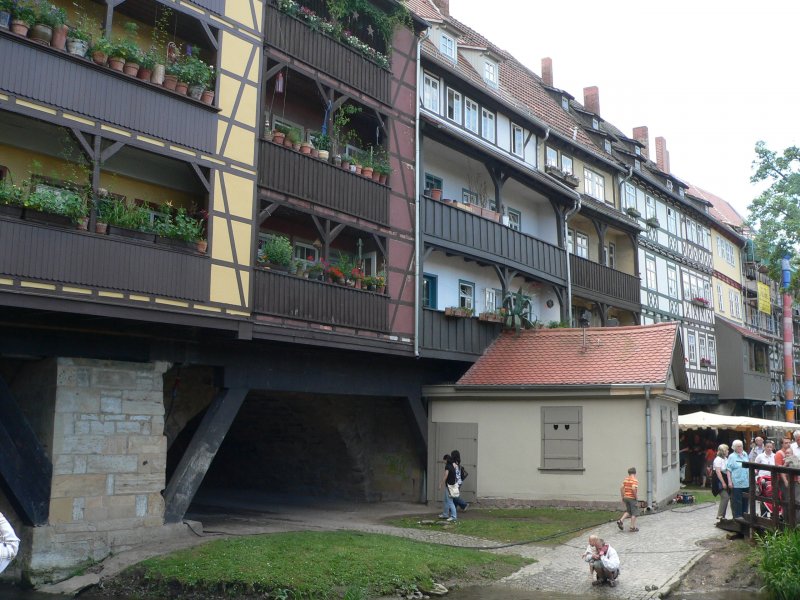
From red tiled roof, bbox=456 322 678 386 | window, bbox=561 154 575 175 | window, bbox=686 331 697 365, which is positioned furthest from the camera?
window, bbox=686 331 697 365

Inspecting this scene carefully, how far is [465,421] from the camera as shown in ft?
67.2

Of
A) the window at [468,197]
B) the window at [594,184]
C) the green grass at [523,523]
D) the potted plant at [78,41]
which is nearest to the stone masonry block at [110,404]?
the potted plant at [78,41]

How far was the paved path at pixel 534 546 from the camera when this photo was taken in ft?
40.6

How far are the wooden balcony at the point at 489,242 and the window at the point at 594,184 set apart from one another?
19.4ft

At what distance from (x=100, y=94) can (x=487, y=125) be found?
14.6m

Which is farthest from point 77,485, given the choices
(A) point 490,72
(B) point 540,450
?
(A) point 490,72

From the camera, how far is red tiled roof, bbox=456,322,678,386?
63.5ft

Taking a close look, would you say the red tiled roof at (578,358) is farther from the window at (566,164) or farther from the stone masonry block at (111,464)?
the window at (566,164)

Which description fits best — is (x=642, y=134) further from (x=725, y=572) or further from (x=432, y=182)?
(x=725, y=572)

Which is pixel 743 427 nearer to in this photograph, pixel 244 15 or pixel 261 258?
pixel 261 258

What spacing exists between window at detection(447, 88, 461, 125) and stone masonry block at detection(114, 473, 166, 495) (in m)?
13.4

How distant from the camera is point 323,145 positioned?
57.9ft

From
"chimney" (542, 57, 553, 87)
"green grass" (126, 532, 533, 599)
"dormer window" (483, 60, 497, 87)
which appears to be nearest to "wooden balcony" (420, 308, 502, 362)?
"green grass" (126, 532, 533, 599)

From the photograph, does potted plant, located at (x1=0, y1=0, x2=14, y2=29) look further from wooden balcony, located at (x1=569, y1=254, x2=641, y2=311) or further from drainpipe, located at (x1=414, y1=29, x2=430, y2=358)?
wooden balcony, located at (x1=569, y1=254, x2=641, y2=311)
